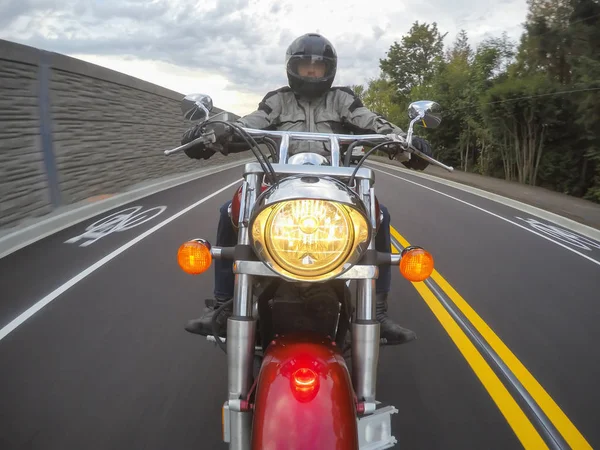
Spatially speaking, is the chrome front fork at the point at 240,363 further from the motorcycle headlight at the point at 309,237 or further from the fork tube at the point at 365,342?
the fork tube at the point at 365,342

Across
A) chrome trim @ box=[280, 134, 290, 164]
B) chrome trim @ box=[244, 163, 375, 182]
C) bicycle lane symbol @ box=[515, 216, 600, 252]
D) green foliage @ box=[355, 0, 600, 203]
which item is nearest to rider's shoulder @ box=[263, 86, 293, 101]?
chrome trim @ box=[280, 134, 290, 164]

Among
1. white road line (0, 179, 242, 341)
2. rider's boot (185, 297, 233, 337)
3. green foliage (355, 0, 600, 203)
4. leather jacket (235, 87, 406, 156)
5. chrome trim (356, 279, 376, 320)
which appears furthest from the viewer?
green foliage (355, 0, 600, 203)

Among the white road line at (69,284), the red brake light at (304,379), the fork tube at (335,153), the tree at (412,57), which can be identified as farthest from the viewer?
the tree at (412,57)

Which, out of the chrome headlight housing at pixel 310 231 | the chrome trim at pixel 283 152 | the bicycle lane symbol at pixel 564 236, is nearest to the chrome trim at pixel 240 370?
the chrome headlight housing at pixel 310 231

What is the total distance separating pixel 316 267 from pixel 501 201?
15259mm

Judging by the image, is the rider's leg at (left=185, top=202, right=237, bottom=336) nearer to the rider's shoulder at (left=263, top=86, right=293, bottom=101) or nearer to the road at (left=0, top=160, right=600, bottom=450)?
the road at (left=0, top=160, right=600, bottom=450)

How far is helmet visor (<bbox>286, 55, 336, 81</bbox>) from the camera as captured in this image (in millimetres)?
3711

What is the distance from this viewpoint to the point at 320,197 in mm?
2020

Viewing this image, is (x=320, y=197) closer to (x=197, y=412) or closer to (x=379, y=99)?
(x=197, y=412)

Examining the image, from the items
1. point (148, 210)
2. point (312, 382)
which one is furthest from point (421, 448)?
point (148, 210)

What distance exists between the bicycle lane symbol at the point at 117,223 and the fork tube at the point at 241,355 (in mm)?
6384

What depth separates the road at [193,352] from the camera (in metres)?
3.31

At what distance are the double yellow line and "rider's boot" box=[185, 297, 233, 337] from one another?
1723mm

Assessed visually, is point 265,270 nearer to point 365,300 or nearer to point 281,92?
point 365,300
